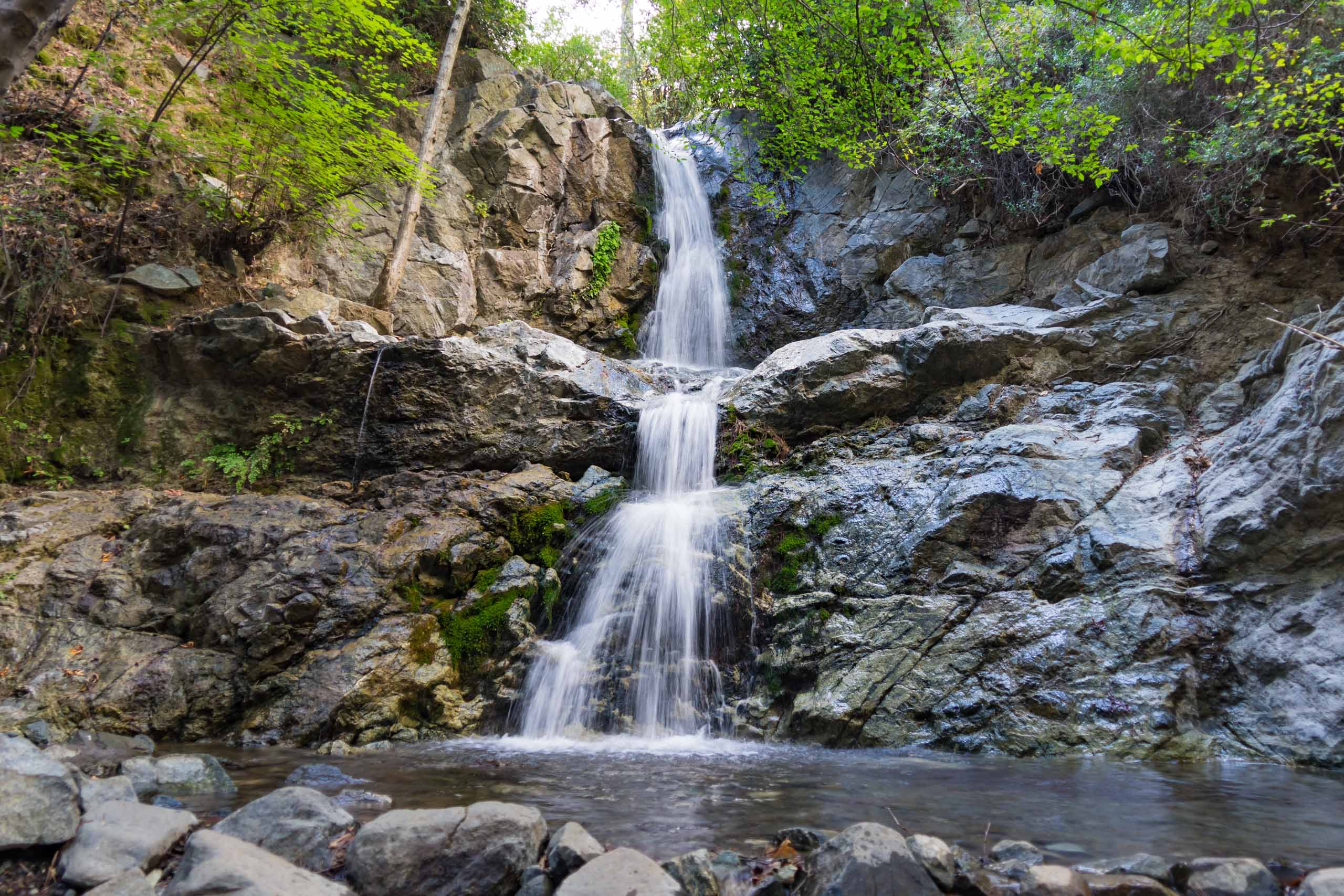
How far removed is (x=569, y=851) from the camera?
255cm

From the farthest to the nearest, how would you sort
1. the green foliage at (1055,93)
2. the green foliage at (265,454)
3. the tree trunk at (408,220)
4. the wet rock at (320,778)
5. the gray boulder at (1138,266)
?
1. the tree trunk at (408,220)
2. the gray boulder at (1138,266)
3. the green foliage at (265,454)
4. the green foliage at (1055,93)
5. the wet rock at (320,778)

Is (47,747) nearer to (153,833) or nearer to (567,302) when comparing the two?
(153,833)

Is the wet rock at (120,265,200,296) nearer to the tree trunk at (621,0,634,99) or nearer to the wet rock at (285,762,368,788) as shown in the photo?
the wet rock at (285,762,368,788)

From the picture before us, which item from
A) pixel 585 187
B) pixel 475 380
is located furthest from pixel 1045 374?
pixel 585 187

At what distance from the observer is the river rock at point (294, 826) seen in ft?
8.75

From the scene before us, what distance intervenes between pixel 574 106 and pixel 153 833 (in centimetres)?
1441

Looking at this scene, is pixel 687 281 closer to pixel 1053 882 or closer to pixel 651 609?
pixel 651 609

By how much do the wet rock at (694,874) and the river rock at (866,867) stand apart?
0.34m

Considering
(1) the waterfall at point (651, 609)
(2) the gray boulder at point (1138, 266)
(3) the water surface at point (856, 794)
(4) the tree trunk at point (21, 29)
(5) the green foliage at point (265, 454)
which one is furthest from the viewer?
(2) the gray boulder at point (1138, 266)

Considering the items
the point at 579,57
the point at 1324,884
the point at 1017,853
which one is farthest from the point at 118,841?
the point at 579,57

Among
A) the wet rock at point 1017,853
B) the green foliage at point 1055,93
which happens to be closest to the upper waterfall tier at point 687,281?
the green foliage at point 1055,93

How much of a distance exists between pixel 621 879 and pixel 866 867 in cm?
86

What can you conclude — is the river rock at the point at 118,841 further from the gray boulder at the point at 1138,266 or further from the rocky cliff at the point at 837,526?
the gray boulder at the point at 1138,266

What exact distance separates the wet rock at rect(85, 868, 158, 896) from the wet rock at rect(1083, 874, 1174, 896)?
3.24 metres
